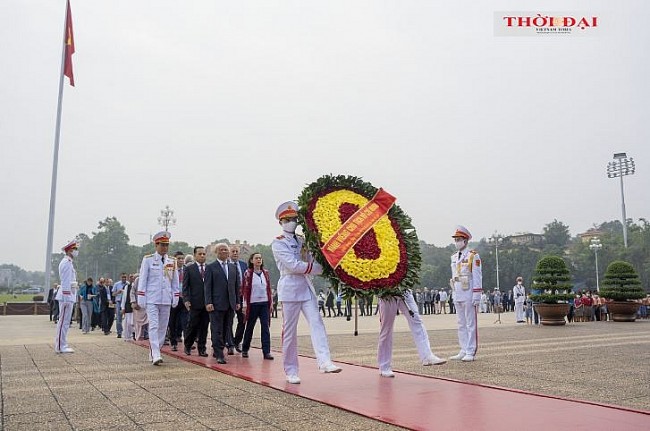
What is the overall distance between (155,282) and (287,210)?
3.63m

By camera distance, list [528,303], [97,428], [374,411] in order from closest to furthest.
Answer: [97,428]
[374,411]
[528,303]

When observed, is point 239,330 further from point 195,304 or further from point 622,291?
point 622,291

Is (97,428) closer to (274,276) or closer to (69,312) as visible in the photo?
(69,312)

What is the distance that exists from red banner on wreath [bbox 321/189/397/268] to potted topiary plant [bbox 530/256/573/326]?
46.3ft

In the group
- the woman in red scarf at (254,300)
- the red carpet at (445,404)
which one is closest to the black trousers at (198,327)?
the woman in red scarf at (254,300)

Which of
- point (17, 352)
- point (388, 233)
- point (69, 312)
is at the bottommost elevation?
point (17, 352)

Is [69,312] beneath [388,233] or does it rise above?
beneath

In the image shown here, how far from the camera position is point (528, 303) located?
74.3 ft

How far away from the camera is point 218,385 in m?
6.83

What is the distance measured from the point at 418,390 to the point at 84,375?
4728 millimetres

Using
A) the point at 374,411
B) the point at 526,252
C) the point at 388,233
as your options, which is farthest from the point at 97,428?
the point at 526,252

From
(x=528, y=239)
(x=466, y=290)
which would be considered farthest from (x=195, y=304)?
(x=528, y=239)

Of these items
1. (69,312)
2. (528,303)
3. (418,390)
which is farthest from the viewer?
(528,303)

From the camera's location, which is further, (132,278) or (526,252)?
(526,252)
